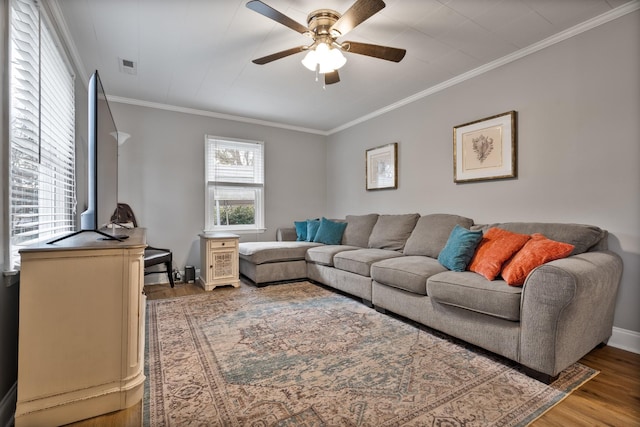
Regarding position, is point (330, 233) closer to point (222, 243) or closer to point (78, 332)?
point (222, 243)

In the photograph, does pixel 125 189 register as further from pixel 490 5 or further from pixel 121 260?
pixel 490 5

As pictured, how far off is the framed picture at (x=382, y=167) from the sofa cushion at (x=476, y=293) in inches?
82.9

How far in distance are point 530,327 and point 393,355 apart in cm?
85

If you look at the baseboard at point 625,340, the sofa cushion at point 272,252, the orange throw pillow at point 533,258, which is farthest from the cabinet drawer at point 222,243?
the baseboard at point 625,340

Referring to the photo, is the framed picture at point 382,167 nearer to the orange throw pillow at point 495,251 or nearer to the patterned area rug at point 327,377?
the orange throw pillow at point 495,251

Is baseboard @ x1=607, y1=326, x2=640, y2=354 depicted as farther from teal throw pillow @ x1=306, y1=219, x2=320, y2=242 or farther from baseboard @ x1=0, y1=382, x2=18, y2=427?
baseboard @ x1=0, y1=382, x2=18, y2=427

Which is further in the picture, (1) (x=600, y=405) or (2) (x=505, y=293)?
(2) (x=505, y=293)

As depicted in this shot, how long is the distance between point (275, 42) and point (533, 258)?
2629mm

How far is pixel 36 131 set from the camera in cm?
189

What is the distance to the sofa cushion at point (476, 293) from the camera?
1892 mm

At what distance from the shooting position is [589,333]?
1969 millimetres

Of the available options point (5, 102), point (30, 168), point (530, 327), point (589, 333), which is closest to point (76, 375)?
point (30, 168)

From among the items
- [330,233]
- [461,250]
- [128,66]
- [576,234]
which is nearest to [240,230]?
[330,233]

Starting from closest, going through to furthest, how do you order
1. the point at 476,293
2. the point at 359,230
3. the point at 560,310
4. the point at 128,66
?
the point at 560,310 < the point at 476,293 < the point at 128,66 < the point at 359,230
